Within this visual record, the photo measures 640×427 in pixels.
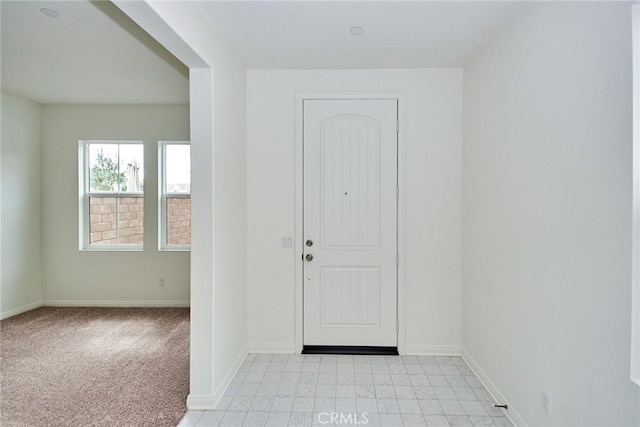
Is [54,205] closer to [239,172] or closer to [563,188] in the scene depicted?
[239,172]

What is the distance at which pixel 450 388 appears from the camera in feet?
7.55

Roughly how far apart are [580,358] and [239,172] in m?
2.40

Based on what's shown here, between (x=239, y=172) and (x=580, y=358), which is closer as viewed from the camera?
(x=580, y=358)

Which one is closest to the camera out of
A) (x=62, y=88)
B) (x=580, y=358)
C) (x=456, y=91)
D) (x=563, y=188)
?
(x=580, y=358)

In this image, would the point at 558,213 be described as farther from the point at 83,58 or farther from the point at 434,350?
the point at 83,58

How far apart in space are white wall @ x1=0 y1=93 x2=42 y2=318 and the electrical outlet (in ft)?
17.2

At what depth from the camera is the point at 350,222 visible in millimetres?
2879

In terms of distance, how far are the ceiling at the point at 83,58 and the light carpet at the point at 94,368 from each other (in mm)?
2588

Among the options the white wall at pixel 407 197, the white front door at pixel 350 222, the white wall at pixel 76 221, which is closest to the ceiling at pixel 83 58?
the white wall at pixel 76 221

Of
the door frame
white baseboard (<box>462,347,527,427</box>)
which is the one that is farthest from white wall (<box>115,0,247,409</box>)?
white baseboard (<box>462,347,527,427</box>)

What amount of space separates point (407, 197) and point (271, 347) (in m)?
1.82

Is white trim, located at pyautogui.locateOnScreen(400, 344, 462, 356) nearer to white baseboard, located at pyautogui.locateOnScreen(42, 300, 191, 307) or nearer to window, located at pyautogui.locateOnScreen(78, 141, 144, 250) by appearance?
white baseboard, located at pyautogui.locateOnScreen(42, 300, 191, 307)

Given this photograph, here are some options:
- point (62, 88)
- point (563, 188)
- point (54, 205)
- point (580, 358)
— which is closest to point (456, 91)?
point (563, 188)

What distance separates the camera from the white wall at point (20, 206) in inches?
146
